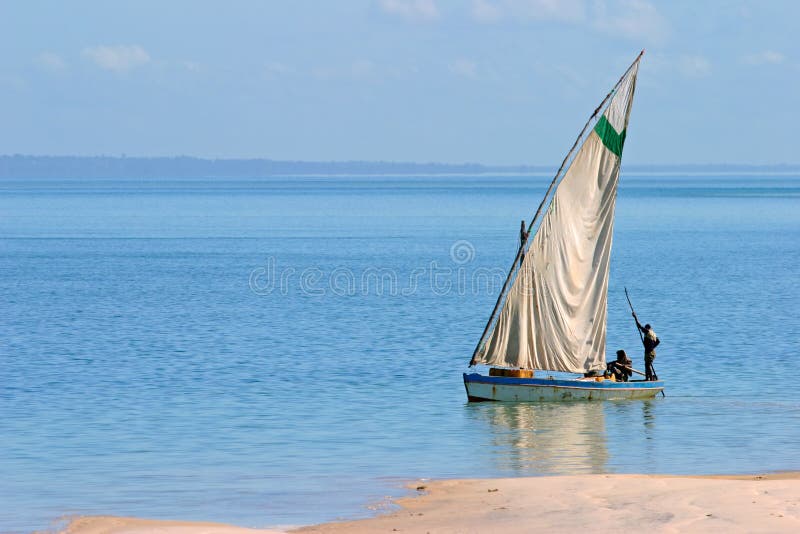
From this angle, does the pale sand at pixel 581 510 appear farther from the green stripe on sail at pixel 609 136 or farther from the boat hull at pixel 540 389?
the green stripe on sail at pixel 609 136

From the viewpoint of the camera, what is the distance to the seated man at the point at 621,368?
111 feet

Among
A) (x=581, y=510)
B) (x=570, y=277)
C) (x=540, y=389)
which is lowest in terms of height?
(x=581, y=510)

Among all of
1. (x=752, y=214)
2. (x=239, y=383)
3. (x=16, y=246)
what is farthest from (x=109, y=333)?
(x=752, y=214)

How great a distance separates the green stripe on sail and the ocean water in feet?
23.1

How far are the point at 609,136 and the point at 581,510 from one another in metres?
15.4

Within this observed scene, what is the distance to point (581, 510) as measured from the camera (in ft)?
61.8

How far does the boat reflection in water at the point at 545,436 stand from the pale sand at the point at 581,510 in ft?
10.2

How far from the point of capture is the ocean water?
24.0m

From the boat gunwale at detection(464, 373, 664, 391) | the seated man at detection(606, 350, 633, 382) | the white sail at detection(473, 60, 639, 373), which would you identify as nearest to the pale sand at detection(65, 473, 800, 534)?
the boat gunwale at detection(464, 373, 664, 391)

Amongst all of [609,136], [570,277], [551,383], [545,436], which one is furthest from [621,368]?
[609,136]

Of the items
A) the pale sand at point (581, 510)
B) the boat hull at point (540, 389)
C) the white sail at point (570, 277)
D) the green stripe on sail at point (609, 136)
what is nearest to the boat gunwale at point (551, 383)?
the boat hull at point (540, 389)

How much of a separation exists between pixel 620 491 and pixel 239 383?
19.6m

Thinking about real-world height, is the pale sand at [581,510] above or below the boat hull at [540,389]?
below

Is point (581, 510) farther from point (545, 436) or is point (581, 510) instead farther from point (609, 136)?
point (609, 136)
